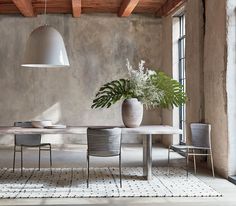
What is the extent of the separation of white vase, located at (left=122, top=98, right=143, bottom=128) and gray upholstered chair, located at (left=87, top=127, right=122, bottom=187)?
69cm

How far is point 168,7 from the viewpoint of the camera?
1038 cm

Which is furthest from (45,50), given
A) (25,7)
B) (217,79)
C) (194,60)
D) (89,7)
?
(89,7)

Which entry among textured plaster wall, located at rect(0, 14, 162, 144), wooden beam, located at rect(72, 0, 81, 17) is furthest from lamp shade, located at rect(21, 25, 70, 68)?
textured plaster wall, located at rect(0, 14, 162, 144)

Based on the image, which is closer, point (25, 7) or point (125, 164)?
point (125, 164)

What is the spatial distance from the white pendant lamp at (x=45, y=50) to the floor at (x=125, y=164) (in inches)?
78.3

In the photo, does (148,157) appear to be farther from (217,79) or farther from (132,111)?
(217,79)

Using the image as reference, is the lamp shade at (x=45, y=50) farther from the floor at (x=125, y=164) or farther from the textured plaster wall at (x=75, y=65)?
the textured plaster wall at (x=75, y=65)

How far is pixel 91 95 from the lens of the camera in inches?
452

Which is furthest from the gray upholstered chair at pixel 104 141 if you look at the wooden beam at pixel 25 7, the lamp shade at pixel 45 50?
the wooden beam at pixel 25 7

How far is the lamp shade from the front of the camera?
6172 mm

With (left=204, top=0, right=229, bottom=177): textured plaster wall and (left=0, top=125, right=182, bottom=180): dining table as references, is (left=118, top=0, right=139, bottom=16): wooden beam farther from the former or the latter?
(left=0, top=125, right=182, bottom=180): dining table

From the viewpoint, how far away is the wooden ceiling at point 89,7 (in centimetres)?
1006

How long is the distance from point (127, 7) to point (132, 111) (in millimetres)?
4379

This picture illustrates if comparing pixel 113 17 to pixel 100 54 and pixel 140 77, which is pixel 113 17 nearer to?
pixel 100 54
